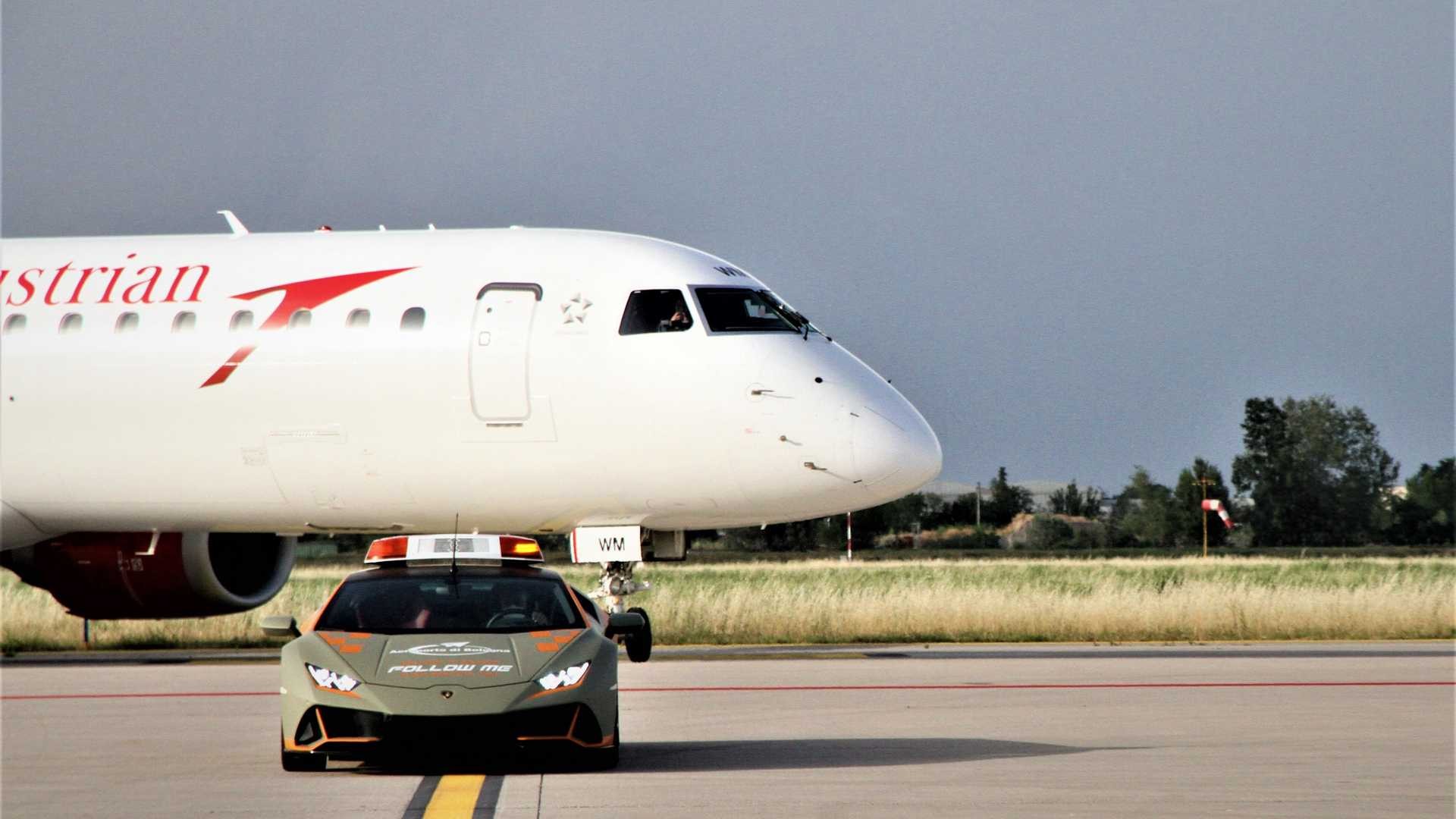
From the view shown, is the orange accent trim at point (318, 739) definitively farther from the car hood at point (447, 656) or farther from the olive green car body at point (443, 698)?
the car hood at point (447, 656)

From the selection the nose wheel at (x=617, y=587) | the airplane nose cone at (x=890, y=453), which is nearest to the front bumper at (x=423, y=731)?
the nose wheel at (x=617, y=587)

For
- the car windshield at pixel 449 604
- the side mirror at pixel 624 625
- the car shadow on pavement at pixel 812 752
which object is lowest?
the car shadow on pavement at pixel 812 752

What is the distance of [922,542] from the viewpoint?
87375mm

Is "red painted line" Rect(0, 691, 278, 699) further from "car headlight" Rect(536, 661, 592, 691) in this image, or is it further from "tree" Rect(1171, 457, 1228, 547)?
"tree" Rect(1171, 457, 1228, 547)

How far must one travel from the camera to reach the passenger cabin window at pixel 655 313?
17.7m

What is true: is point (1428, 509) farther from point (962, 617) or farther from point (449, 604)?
point (449, 604)

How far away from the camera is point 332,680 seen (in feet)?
36.4

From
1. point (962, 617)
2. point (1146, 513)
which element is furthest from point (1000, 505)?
point (962, 617)

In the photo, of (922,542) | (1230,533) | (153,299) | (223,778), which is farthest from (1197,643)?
(1230,533)

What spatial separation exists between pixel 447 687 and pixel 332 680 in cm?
67

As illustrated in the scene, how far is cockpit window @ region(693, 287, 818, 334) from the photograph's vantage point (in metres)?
17.7

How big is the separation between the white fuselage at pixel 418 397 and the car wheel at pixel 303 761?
6585 millimetres

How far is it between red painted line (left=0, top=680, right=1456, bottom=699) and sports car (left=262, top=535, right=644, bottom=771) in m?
4.63

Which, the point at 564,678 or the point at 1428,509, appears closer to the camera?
the point at 564,678
